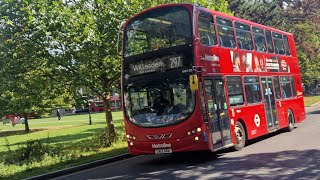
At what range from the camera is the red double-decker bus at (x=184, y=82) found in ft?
35.9

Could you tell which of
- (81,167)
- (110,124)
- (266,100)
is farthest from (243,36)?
(81,167)

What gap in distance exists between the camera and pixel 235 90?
13.2 metres

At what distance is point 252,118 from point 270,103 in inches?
77.4

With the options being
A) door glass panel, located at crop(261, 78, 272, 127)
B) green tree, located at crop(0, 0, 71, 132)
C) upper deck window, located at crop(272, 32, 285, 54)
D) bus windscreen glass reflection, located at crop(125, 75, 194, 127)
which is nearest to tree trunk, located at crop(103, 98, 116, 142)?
green tree, located at crop(0, 0, 71, 132)

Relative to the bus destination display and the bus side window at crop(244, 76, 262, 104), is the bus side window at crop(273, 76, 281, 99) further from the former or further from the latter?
the bus destination display

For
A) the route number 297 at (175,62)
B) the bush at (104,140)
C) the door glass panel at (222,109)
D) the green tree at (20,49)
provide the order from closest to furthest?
1. the route number 297 at (175,62)
2. the door glass panel at (222,109)
3. the green tree at (20,49)
4. the bush at (104,140)

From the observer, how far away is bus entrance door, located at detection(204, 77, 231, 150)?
1140 centimetres

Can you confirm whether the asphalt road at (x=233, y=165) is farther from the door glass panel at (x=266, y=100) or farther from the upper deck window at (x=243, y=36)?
the upper deck window at (x=243, y=36)

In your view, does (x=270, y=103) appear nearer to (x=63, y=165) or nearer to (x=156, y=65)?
(x=156, y=65)

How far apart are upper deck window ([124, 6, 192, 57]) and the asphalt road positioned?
10.7 feet

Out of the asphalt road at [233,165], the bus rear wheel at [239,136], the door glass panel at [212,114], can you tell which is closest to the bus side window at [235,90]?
the bus rear wheel at [239,136]

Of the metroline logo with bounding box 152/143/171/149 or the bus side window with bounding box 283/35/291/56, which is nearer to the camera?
the metroline logo with bounding box 152/143/171/149

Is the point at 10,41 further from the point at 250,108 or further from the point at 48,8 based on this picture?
the point at 250,108

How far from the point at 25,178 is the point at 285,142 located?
8255mm
